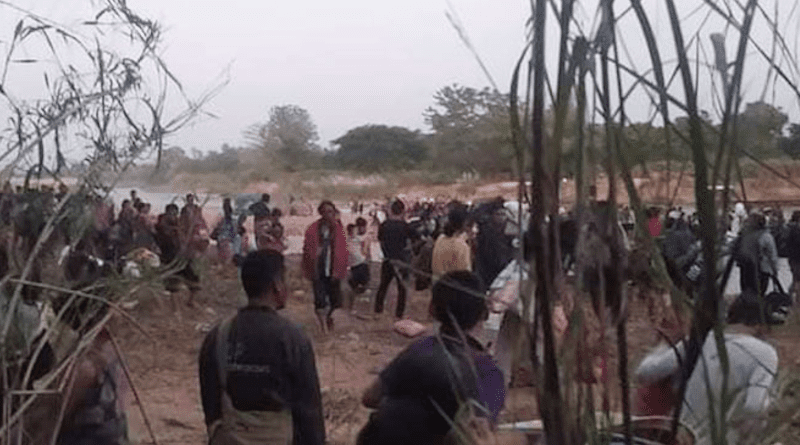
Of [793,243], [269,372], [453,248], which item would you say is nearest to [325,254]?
[453,248]

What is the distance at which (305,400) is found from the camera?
4000 mm

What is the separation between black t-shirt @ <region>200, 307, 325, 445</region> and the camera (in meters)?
3.93

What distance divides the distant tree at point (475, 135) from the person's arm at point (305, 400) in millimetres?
1673

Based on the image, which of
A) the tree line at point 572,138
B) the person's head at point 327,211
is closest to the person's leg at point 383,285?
the person's head at point 327,211

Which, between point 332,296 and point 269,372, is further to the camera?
point 332,296

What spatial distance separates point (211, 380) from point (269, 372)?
0.25 meters

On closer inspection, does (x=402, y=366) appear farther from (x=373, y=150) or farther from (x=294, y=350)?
(x=373, y=150)

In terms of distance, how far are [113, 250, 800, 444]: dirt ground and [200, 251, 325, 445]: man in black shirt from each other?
299 mm

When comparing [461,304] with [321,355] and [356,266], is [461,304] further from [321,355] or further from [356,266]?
[356,266]

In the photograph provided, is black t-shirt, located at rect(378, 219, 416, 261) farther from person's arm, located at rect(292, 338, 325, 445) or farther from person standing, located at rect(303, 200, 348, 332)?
person's arm, located at rect(292, 338, 325, 445)

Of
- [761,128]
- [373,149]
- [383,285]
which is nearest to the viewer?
[761,128]

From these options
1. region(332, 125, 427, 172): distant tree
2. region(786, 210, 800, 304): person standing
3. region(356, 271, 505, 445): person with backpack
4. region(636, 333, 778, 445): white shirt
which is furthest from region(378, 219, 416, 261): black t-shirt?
region(332, 125, 427, 172): distant tree

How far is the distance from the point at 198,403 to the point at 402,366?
5.64 m

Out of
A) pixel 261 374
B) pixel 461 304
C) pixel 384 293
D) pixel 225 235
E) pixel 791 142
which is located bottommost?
pixel 384 293
